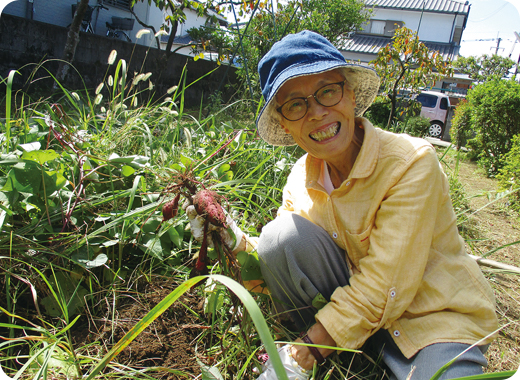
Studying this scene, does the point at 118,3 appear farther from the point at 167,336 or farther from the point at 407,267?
the point at 407,267

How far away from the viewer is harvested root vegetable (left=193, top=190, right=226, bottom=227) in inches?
39.9

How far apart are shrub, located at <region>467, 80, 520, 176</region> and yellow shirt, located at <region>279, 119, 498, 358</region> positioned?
464 cm

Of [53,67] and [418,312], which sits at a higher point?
[53,67]

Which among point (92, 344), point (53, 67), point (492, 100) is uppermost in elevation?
point (492, 100)

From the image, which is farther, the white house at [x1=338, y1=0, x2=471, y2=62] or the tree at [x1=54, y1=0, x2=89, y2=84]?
the white house at [x1=338, y1=0, x2=471, y2=62]

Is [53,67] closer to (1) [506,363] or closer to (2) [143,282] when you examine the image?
(2) [143,282]

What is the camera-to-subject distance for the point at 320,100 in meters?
1.11

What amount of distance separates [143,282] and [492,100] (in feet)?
18.9

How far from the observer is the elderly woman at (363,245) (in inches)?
39.6

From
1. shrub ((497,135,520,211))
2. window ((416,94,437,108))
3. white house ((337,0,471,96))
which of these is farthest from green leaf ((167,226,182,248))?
white house ((337,0,471,96))

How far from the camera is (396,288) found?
101 centimetres

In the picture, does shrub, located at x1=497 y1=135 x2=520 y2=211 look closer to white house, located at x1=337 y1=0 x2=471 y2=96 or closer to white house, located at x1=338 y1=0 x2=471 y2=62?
white house, located at x1=337 y1=0 x2=471 y2=96

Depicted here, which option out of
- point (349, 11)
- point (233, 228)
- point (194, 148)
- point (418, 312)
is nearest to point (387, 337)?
point (418, 312)

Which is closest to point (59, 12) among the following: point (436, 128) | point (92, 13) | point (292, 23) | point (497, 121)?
point (92, 13)
